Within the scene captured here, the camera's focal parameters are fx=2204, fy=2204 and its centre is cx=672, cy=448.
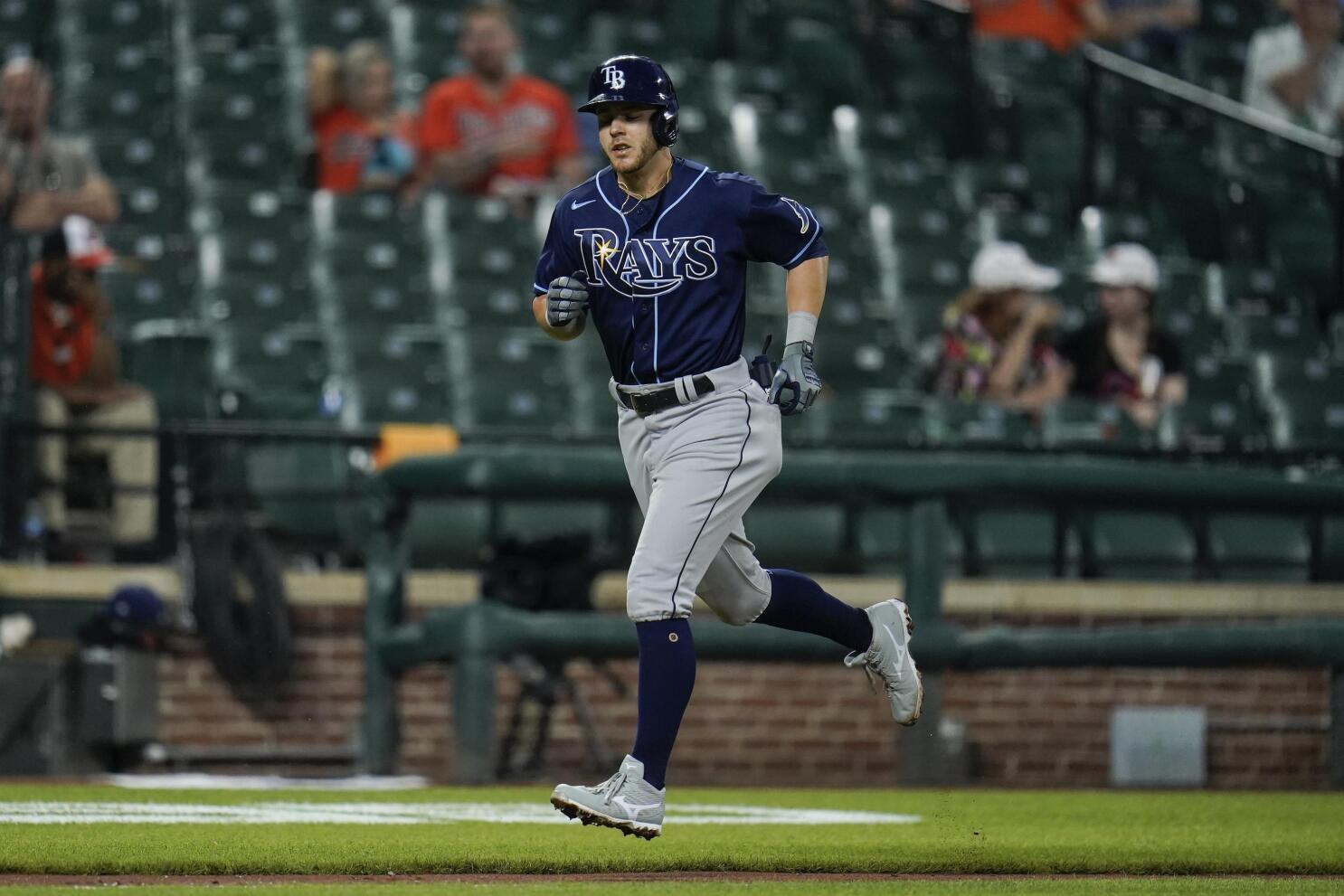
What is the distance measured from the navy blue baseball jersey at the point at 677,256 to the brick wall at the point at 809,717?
371 cm

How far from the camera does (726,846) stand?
481cm

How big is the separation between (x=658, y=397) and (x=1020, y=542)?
4.56 metres

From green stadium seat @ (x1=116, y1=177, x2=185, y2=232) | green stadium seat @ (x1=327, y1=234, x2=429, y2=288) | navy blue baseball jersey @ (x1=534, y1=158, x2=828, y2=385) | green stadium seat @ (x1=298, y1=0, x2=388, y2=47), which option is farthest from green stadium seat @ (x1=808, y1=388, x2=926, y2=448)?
navy blue baseball jersey @ (x1=534, y1=158, x2=828, y2=385)

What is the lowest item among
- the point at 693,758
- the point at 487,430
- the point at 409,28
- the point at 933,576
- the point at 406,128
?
the point at 693,758

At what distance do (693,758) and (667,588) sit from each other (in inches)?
159

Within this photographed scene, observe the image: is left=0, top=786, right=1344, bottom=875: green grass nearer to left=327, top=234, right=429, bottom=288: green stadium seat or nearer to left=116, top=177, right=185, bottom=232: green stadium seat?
left=327, top=234, right=429, bottom=288: green stadium seat

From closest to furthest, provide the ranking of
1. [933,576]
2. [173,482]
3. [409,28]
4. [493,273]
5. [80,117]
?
1. [933,576]
2. [173,482]
3. [493,273]
4. [80,117]
5. [409,28]

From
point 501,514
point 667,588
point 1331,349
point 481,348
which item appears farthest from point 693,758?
point 1331,349

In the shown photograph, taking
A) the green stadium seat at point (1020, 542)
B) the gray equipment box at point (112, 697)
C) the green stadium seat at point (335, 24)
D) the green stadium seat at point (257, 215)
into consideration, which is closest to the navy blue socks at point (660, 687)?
the gray equipment box at point (112, 697)

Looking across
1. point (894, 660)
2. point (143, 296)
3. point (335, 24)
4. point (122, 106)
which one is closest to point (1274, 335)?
point (335, 24)

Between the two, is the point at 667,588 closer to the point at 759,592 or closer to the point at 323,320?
the point at 759,592

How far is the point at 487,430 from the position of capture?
8773mm

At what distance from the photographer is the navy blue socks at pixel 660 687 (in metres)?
4.72

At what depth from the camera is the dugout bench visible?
7.30m
